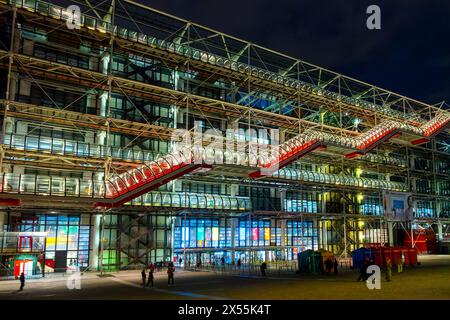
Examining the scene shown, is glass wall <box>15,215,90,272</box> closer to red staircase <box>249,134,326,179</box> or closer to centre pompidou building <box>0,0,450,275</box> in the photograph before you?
centre pompidou building <box>0,0,450,275</box>

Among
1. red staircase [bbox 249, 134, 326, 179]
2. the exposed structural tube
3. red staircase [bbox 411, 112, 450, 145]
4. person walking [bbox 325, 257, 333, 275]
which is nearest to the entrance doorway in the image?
red staircase [bbox 249, 134, 326, 179]

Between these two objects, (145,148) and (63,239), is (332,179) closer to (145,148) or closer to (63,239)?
(145,148)

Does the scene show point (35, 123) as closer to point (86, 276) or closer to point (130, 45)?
point (130, 45)

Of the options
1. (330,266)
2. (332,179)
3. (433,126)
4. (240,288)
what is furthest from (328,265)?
(433,126)

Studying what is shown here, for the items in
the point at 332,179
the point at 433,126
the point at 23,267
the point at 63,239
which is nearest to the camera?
the point at 23,267

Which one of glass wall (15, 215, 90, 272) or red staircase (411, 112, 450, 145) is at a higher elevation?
red staircase (411, 112, 450, 145)

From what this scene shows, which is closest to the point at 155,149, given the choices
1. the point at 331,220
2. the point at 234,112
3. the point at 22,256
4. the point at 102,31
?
the point at 234,112

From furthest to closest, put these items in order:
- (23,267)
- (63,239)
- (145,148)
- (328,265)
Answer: (145,148)
(63,239)
(328,265)
(23,267)

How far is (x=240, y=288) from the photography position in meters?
21.1

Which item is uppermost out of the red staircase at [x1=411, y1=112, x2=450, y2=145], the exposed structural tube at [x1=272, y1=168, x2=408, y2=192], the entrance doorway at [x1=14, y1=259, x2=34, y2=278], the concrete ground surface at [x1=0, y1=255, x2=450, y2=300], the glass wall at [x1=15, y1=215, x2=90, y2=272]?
the red staircase at [x1=411, y1=112, x2=450, y2=145]

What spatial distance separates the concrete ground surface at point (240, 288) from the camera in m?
18.2

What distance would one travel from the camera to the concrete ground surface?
1817cm

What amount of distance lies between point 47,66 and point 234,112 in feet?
53.7

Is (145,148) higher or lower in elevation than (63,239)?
higher
